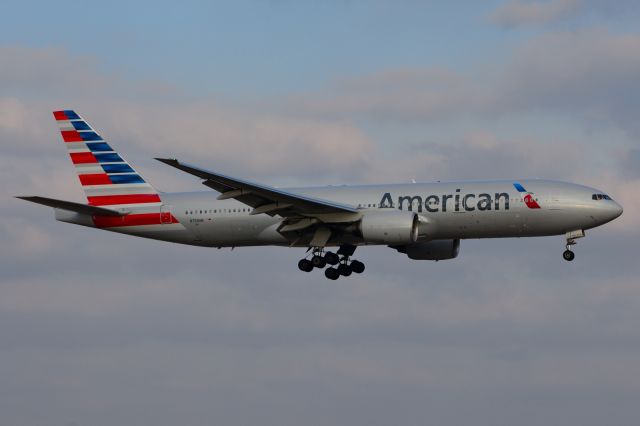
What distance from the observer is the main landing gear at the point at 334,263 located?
2434 inches

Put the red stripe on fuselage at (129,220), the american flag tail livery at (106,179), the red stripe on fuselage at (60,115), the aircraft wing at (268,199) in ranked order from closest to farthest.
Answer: the aircraft wing at (268,199)
the red stripe on fuselage at (129,220)
the american flag tail livery at (106,179)
the red stripe on fuselage at (60,115)

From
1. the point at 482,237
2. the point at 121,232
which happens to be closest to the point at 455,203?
the point at 482,237

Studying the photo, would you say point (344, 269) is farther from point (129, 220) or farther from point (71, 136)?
point (71, 136)

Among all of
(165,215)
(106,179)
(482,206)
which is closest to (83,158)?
(106,179)

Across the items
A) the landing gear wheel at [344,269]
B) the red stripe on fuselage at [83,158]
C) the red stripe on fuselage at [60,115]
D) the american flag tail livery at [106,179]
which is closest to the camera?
the landing gear wheel at [344,269]

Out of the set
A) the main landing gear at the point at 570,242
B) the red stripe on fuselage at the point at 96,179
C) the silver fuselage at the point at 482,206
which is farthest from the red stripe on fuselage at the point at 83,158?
the main landing gear at the point at 570,242

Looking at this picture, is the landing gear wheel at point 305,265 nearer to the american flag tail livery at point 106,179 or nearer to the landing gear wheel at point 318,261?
the landing gear wheel at point 318,261

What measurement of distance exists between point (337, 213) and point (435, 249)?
7.49 meters

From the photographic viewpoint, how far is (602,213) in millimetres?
58531

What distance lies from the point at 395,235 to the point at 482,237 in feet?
14.1

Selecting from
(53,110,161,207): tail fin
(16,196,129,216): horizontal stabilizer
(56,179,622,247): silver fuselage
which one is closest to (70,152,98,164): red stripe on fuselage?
(53,110,161,207): tail fin

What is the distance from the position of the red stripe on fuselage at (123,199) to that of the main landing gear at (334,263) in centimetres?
818

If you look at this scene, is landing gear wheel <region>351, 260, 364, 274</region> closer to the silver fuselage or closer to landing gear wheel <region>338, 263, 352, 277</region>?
landing gear wheel <region>338, 263, 352, 277</region>

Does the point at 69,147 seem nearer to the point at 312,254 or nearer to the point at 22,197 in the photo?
the point at 22,197
